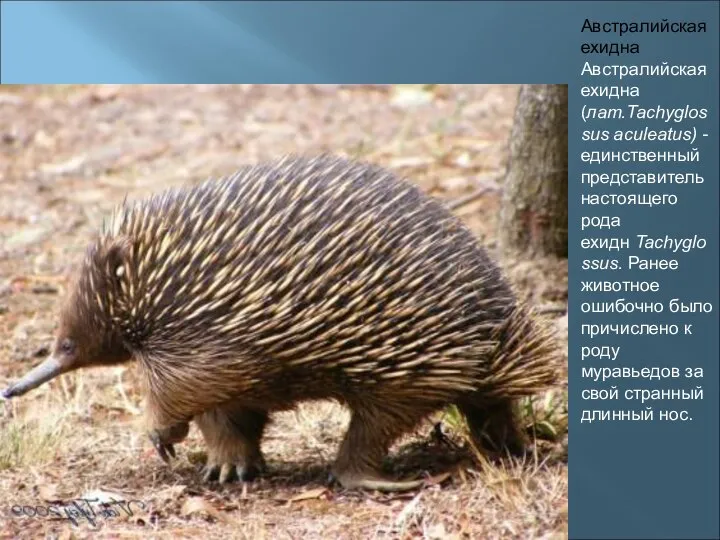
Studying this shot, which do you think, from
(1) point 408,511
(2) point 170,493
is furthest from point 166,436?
(1) point 408,511

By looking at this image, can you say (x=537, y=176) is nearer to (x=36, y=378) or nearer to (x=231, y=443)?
(x=231, y=443)

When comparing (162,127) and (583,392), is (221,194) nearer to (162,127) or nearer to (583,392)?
(583,392)

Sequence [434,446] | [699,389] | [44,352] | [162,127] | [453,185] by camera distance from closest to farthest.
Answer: [699,389]
[434,446]
[44,352]
[453,185]
[162,127]

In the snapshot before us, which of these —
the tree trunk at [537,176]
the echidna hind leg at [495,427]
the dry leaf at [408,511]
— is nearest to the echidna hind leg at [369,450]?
the dry leaf at [408,511]

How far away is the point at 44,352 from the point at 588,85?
3.84 meters

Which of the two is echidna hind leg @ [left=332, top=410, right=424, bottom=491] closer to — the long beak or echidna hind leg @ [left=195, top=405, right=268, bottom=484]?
echidna hind leg @ [left=195, top=405, right=268, bottom=484]

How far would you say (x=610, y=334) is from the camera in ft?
17.8

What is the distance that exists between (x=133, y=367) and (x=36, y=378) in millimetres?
1850

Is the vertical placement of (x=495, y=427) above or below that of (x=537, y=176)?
below

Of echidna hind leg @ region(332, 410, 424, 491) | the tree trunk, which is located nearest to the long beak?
echidna hind leg @ region(332, 410, 424, 491)

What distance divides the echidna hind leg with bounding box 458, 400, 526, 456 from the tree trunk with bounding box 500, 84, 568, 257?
2026 millimetres

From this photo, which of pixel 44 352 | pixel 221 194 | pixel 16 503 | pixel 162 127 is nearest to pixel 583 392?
pixel 221 194

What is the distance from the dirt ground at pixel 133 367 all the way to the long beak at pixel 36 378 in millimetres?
520

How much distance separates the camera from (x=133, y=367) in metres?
7.47
